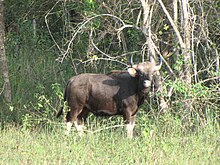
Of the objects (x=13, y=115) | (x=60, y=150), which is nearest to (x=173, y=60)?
(x=13, y=115)

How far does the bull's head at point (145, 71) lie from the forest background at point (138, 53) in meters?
0.32

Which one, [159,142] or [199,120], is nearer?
[159,142]

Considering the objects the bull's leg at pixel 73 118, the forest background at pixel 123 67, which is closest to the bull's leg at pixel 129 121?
the forest background at pixel 123 67

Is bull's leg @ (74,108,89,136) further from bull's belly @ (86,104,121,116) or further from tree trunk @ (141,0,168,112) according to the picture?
tree trunk @ (141,0,168,112)

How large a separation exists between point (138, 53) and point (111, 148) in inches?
171

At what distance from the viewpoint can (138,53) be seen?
13.6 metres

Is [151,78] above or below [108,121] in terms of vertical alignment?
above

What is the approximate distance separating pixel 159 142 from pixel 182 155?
2.30ft

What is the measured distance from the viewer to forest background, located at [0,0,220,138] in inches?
457

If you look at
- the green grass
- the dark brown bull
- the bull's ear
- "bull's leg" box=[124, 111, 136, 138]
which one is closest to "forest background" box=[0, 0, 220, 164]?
the green grass

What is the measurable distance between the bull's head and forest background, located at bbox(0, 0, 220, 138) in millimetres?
323

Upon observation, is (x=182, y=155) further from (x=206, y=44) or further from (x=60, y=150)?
(x=206, y=44)

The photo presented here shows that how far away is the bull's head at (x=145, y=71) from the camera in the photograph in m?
11.4

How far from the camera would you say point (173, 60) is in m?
13.3
